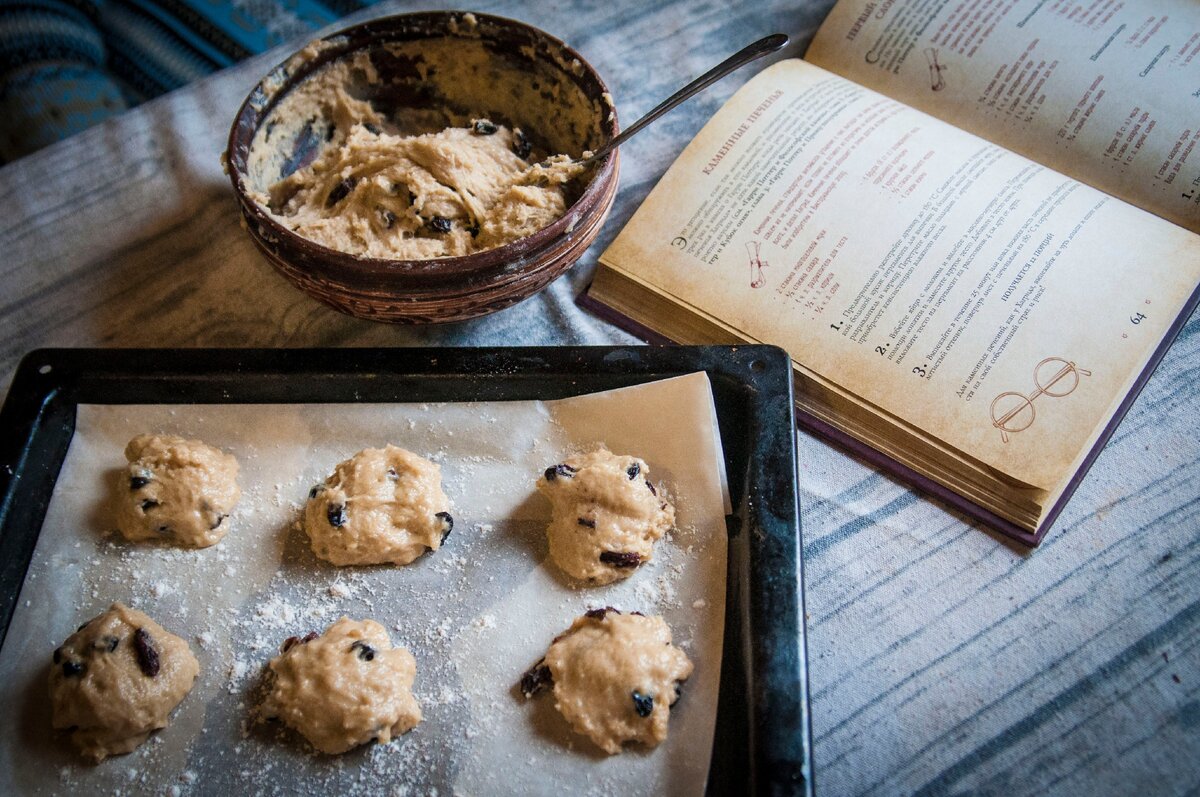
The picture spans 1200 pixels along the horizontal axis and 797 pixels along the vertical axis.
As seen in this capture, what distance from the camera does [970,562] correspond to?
1.06 m

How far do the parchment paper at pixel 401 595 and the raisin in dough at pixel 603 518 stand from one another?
3 cm

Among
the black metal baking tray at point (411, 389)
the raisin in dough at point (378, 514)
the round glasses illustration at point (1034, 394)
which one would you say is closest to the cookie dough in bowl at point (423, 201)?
the black metal baking tray at point (411, 389)

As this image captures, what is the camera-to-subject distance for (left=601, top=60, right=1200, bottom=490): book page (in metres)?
1.12

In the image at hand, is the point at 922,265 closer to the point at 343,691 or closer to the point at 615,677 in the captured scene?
the point at 615,677

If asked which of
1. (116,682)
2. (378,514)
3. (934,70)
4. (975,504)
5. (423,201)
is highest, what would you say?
(934,70)

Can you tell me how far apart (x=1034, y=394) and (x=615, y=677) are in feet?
2.08

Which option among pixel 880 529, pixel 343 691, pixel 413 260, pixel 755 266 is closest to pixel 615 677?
pixel 343 691

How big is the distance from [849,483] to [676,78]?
78 centimetres

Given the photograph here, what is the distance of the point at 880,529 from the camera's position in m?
1.09

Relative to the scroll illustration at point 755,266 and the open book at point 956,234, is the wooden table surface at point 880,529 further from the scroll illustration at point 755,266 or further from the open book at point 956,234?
the scroll illustration at point 755,266

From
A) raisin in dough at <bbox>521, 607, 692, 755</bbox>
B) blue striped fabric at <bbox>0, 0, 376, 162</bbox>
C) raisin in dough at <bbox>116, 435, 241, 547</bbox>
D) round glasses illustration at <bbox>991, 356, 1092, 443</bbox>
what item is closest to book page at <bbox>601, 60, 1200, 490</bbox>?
round glasses illustration at <bbox>991, 356, 1092, 443</bbox>

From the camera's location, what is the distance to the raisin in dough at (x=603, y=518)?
38.4 inches

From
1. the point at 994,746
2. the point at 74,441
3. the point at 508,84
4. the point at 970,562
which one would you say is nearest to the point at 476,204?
the point at 508,84

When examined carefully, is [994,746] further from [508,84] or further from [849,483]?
[508,84]
